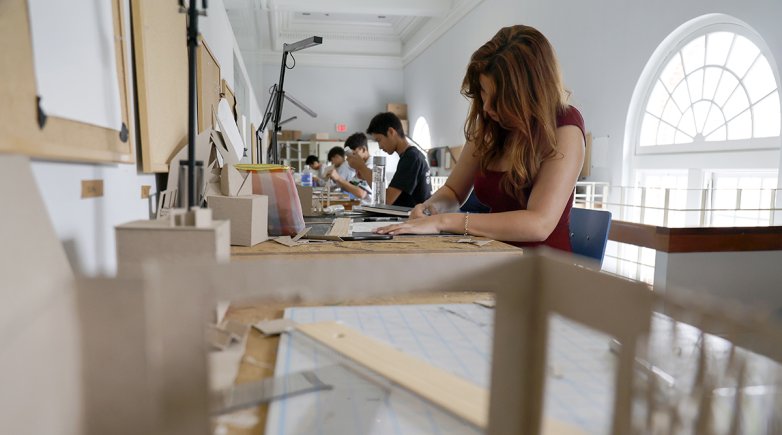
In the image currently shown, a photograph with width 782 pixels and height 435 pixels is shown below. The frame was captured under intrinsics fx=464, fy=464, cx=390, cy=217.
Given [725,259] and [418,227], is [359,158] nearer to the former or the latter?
[725,259]

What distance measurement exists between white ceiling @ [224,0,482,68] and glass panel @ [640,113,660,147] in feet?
10.7

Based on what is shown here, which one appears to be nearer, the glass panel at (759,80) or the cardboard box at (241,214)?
the cardboard box at (241,214)

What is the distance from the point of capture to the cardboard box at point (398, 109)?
8.73m

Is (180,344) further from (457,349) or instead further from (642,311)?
(457,349)

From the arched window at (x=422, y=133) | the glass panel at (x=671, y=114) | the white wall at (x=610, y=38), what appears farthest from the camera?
the arched window at (x=422, y=133)

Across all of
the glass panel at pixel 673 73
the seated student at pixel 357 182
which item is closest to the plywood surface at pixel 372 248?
the seated student at pixel 357 182

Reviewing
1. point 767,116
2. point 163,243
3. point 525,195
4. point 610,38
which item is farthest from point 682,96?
point 163,243

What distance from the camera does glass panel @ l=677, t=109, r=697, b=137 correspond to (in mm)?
2729

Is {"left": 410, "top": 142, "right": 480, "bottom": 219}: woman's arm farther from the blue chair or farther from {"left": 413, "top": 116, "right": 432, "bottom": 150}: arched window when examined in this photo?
{"left": 413, "top": 116, "right": 432, "bottom": 150}: arched window

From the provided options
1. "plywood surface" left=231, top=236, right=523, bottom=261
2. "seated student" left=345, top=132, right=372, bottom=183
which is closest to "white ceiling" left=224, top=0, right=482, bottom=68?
"seated student" left=345, top=132, right=372, bottom=183

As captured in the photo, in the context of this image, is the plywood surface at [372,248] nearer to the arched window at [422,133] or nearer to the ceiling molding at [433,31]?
the ceiling molding at [433,31]

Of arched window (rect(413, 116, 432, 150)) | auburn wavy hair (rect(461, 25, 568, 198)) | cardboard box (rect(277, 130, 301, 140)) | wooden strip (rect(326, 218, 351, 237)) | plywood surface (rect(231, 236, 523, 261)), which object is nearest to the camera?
plywood surface (rect(231, 236, 523, 261))

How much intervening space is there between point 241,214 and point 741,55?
2749mm

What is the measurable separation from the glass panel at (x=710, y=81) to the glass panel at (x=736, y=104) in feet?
0.39
